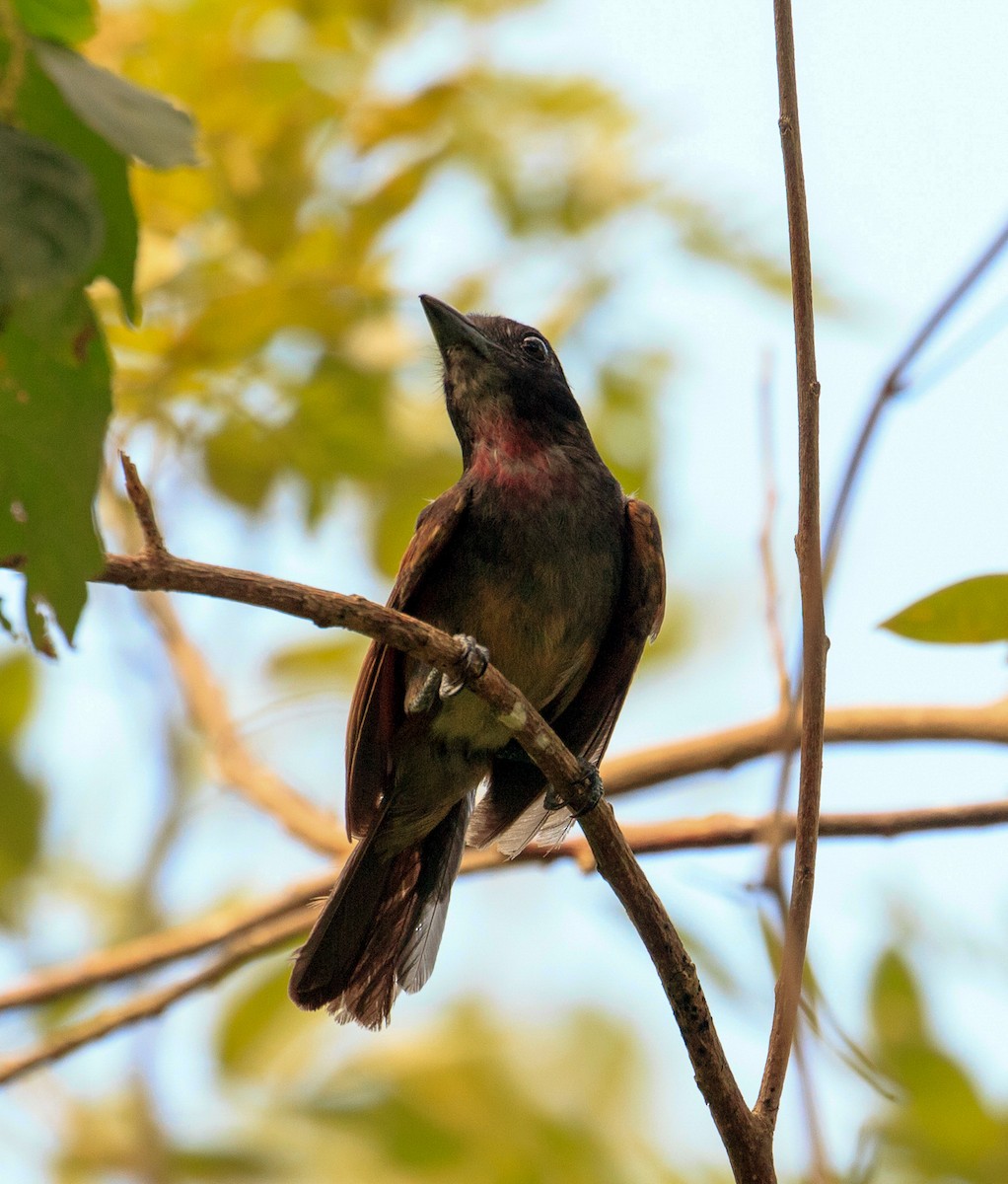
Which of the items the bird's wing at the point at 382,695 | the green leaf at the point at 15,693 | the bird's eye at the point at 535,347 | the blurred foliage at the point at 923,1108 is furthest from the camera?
the green leaf at the point at 15,693

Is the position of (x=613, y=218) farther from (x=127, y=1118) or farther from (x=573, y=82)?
(x=127, y=1118)

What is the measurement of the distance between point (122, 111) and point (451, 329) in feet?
10.7

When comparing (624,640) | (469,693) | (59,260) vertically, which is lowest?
(469,693)

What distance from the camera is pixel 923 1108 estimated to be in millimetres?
→ 3594

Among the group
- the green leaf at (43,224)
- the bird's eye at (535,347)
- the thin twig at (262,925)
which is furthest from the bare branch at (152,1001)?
the green leaf at (43,224)

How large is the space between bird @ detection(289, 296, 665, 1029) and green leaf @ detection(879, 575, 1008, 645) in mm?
1555

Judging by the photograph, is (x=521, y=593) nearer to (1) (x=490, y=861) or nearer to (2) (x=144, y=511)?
(1) (x=490, y=861)

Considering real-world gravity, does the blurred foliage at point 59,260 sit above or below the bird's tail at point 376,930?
above

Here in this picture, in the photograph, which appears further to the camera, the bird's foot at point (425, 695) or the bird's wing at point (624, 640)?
the bird's wing at point (624, 640)

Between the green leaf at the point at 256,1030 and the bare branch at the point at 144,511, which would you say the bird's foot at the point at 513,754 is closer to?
the green leaf at the point at 256,1030

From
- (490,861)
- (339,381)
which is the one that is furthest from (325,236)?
(490,861)

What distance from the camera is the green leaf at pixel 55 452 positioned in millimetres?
1578

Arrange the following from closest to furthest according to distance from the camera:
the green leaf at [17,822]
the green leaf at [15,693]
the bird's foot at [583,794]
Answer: the bird's foot at [583,794]
the green leaf at [17,822]
the green leaf at [15,693]

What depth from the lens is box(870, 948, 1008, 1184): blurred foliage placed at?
11.5ft
